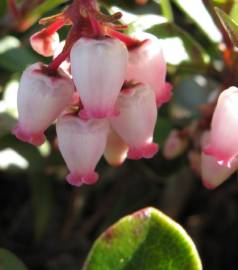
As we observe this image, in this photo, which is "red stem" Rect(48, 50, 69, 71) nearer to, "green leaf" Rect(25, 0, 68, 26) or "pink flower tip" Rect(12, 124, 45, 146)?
"pink flower tip" Rect(12, 124, 45, 146)

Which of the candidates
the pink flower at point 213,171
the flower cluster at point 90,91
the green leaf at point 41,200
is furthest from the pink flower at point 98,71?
the green leaf at point 41,200

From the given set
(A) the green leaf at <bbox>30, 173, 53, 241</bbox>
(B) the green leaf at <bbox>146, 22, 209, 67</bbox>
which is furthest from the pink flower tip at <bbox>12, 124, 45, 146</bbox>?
(A) the green leaf at <bbox>30, 173, 53, 241</bbox>

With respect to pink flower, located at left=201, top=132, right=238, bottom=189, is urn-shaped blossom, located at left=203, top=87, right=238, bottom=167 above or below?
above

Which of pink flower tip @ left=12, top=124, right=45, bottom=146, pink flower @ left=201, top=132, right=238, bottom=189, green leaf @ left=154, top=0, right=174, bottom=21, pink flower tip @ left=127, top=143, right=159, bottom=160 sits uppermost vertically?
pink flower tip @ left=12, top=124, right=45, bottom=146

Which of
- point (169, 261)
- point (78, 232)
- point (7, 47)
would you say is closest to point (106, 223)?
point (78, 232)

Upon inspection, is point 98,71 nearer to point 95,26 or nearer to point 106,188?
point 95,26
